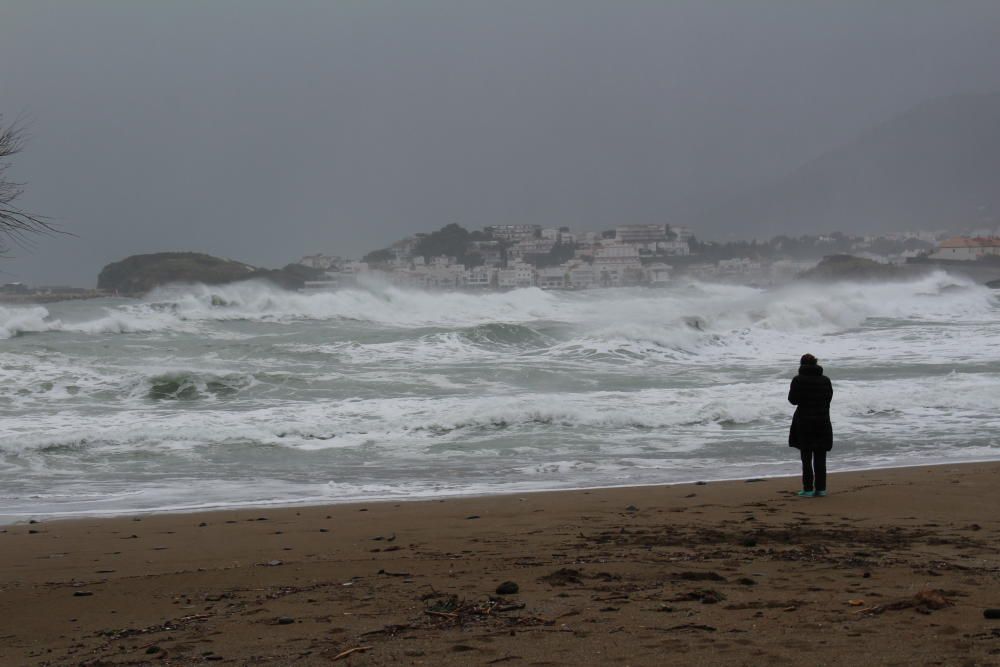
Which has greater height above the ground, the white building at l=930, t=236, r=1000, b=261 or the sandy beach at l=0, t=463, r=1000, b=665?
the white building at l=930, t=236, r=1000, b=261

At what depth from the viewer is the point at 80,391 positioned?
727 inches

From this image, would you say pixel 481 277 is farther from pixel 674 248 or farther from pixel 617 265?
pixel 674 248

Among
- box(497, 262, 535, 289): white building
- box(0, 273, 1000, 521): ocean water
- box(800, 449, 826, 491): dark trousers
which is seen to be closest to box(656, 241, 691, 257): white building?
box(497, 262, 535, 289): white building

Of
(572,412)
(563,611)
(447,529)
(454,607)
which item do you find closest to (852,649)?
(563,611)

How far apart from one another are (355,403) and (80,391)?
19.2ft

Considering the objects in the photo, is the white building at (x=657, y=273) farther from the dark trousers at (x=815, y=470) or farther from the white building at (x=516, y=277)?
the dark trousers at (x=815, y=470)

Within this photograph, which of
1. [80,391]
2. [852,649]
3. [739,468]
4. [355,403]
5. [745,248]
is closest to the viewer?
[852,649]

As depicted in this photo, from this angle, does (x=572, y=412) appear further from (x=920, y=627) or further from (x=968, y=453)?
(x=920, y=627)

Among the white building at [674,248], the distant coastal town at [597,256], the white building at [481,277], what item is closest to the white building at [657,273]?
the distant coastal town at [597,256]

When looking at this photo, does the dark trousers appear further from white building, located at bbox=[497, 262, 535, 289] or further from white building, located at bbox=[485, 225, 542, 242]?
white building, located at bbox=[485, 225, 542, 242]

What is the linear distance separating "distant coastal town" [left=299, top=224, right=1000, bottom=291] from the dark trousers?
117314mm

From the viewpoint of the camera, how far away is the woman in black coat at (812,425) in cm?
845

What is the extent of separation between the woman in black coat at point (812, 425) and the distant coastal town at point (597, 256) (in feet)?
384

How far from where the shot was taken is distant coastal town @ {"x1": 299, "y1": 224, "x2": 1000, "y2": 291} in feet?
466
